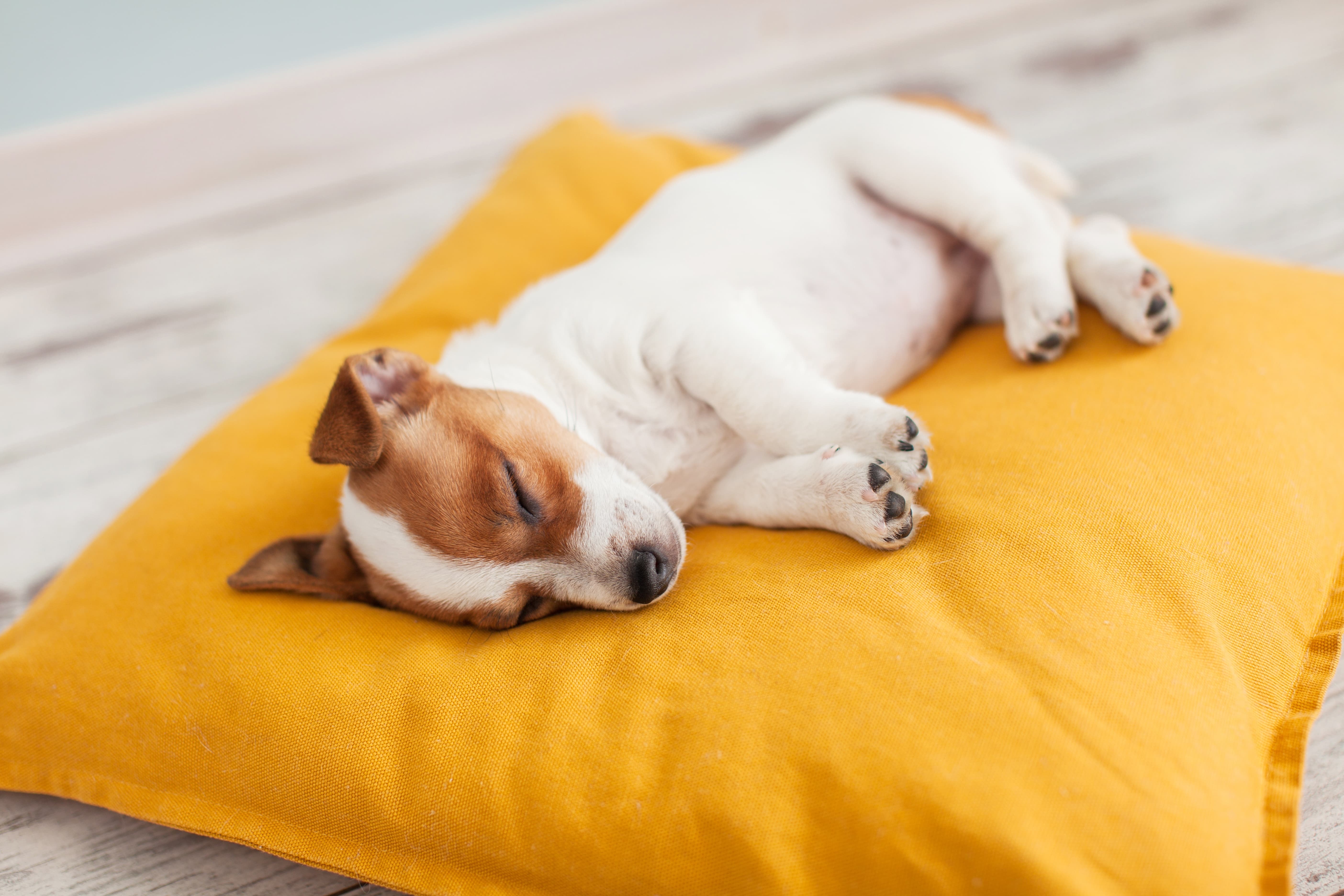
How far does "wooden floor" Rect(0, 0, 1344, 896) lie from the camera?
9.94ft

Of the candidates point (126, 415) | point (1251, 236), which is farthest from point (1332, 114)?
point (126, 415)

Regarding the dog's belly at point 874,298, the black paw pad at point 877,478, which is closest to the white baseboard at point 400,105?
the dog's belly at point 874,298

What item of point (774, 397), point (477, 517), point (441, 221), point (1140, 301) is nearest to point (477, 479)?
point (477, 517)

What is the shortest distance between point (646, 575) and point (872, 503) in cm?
40

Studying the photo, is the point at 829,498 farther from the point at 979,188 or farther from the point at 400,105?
the point at 400,105

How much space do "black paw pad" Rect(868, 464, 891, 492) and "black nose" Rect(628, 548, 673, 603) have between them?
0.38m

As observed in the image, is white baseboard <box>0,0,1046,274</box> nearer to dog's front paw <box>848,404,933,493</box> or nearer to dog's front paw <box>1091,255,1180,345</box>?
dog's front paw <box>1091,255,1180,345</box>

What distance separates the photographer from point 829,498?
1.69 meters

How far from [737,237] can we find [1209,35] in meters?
3.45

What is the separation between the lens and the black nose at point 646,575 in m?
1.62

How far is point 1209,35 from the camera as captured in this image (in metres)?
4.36

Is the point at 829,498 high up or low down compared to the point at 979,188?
down

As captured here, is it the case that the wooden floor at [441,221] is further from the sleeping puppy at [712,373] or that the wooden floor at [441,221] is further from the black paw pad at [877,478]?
the black paw pad at [877,478]

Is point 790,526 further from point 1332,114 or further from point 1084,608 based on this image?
point 1332,114
